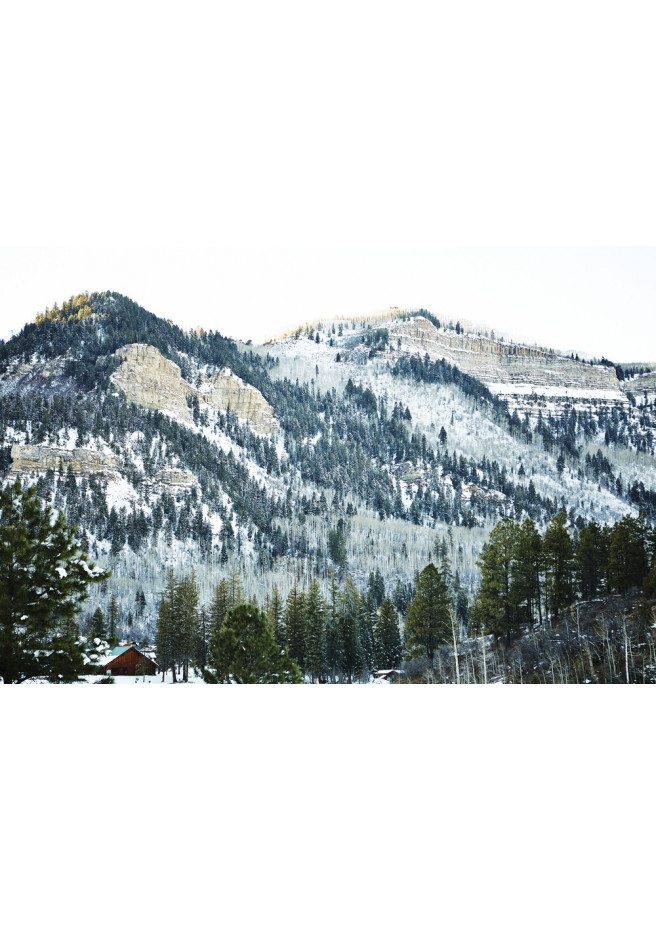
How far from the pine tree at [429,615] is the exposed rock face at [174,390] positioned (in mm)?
2427

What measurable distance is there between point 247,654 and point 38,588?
202cm

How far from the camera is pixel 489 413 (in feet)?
27.1

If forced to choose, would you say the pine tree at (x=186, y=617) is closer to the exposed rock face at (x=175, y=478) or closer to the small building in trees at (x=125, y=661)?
the small building in trees at (x=125, y=661)

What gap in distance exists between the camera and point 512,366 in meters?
8.50

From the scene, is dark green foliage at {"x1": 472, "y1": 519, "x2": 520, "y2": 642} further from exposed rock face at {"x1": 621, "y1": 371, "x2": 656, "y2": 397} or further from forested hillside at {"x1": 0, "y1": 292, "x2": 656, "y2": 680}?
exposed rock face at {"x1": 621, "y1": 371, "x2": 656, "y2": 397}

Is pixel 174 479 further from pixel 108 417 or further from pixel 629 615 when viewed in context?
pixel 629 615

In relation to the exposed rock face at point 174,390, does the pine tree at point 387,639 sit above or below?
below

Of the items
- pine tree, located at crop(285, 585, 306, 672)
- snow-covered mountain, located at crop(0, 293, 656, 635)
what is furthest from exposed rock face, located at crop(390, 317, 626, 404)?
pine tree, located at crop(285, 585, 306, 672)

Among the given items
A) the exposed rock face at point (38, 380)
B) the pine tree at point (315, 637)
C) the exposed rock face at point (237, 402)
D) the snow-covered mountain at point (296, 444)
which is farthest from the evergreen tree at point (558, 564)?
the exposed rock face at point (38, 380)

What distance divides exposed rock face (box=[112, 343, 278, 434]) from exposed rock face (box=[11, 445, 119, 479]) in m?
0.86

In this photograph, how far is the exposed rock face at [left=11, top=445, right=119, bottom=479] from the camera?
6.91 metres

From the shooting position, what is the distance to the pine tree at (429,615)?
6.65 metres
